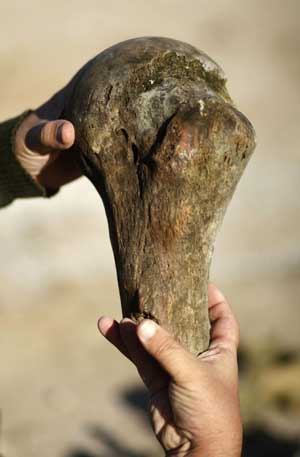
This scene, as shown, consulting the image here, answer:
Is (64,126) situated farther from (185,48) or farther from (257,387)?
(257,387)

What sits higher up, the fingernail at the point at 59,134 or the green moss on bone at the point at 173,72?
the green moss on bone at the point at 173,72

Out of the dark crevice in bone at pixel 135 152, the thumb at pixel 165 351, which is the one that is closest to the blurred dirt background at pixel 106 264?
the thumb at pixel 165 351

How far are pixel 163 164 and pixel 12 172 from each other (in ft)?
3.61

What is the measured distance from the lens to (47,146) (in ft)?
10.7

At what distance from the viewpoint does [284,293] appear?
7504 mm

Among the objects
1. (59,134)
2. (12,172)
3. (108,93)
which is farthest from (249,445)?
(108,93)

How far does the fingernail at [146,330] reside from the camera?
2.57m

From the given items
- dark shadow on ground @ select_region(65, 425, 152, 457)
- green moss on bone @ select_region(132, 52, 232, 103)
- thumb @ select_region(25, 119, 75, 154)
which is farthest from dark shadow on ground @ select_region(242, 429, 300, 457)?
green moss on bone @ select_region(132, 52, 232, 103)

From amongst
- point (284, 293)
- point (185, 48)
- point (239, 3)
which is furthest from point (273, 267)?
point (239, 3)

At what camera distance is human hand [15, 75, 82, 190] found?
3.19 metres

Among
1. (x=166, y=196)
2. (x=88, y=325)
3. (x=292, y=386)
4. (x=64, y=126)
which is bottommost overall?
(x=292, y=386)

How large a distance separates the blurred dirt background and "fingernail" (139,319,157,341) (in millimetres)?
3298

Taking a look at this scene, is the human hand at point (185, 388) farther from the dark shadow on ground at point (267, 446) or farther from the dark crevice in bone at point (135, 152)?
the dark shadow on ground at point (267, 446)

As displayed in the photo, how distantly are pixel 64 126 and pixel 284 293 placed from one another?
493 centimetres
